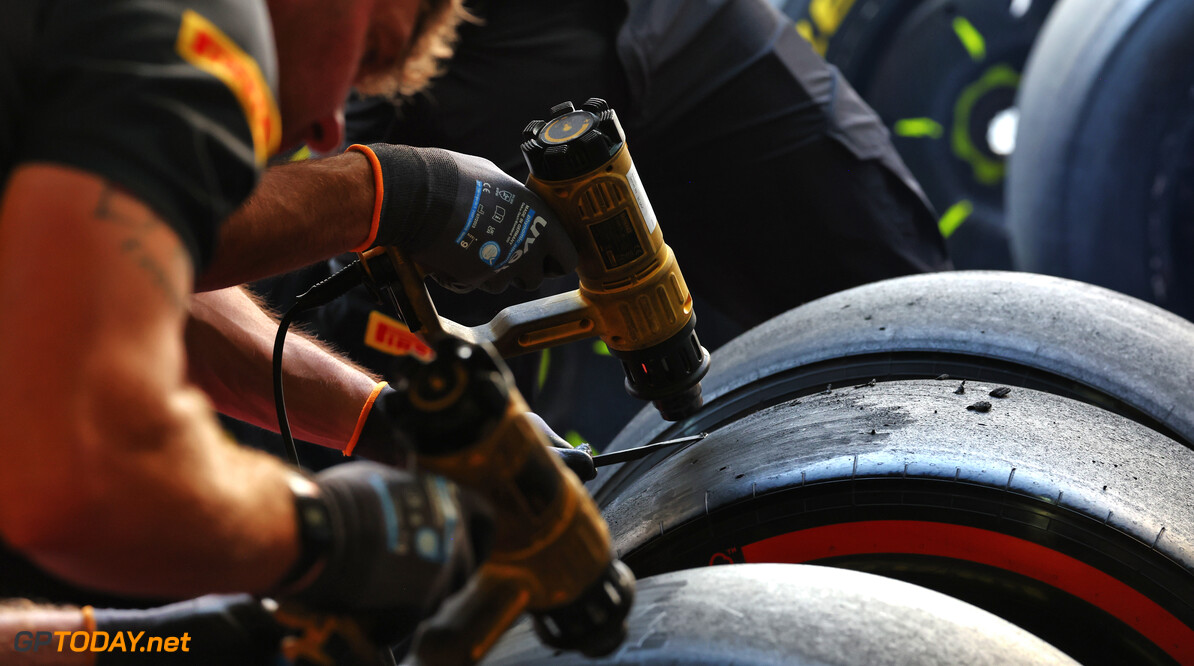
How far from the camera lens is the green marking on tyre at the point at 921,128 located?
10.5 ft

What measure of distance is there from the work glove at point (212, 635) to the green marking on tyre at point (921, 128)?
2767 mm

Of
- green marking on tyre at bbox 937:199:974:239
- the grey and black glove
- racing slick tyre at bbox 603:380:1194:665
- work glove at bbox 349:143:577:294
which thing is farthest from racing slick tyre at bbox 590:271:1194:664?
green marking on tyre at bbox 937:199:974:239

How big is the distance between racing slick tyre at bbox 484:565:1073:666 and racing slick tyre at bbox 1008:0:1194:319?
5.80 ft

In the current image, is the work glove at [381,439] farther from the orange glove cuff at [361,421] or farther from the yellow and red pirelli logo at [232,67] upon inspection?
the yellow and red pirelli logo at [232,67]

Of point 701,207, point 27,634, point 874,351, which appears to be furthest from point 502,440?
point 701,207

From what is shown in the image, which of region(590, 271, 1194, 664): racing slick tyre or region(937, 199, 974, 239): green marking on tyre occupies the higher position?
region(590, 271, 1194, 664): racing slick tyre

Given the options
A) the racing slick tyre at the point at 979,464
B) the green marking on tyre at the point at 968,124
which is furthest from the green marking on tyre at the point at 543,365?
the green marking on tyre at the point at 968,124

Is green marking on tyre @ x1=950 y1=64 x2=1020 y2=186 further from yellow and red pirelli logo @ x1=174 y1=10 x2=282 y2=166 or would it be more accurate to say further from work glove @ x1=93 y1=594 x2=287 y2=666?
yellow and red pirelli logo @ x1=174 y1=10 x2=282 y2=166

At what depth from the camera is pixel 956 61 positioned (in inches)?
124

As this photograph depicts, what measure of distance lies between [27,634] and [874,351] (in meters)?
1.07

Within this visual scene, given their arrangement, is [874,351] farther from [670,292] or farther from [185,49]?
[185,49]

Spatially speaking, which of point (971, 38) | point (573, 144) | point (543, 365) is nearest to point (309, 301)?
point (573, 144)

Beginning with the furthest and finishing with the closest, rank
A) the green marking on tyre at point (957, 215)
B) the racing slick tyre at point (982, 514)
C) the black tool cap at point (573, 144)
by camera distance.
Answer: the green marking on tyre at point (957, 215) → the black tool cap at point (573, 144) → the racing slick tyre at point (982, 514)

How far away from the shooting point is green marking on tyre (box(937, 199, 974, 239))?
127 inches
